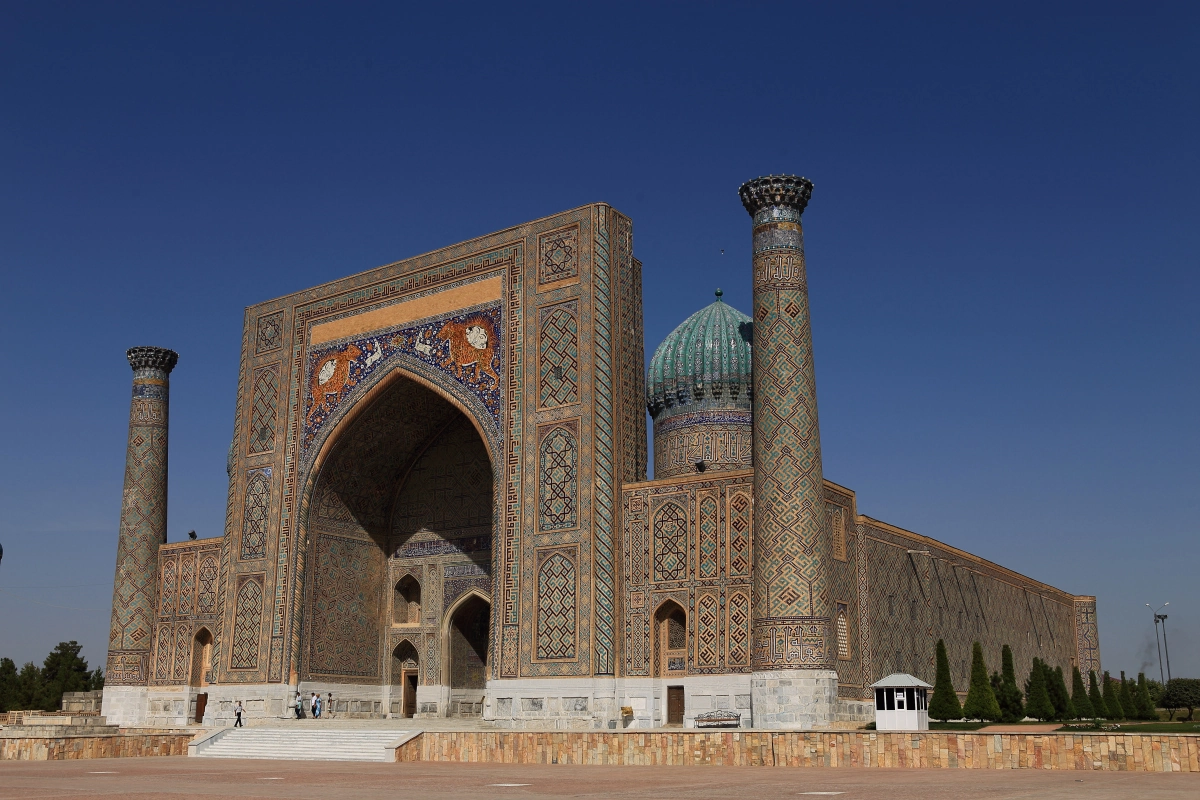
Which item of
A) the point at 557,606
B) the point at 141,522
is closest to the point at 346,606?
the point at 141,522

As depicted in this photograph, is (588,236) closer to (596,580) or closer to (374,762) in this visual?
(596,580)

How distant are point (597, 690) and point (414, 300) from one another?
5708 millimetres

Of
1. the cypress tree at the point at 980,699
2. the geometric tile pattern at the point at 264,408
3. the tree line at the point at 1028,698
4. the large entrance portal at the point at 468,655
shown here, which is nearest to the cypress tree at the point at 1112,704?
the tree line at the point at 1028,698

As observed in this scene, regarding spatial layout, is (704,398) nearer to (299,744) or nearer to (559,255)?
(559,255)

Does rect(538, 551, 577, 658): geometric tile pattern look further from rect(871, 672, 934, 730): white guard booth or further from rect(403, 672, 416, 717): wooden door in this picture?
rect(403, 672, 416, 717): wooden door

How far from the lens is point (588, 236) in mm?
13328

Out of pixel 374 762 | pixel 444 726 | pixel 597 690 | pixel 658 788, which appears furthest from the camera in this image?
pixel 444 726

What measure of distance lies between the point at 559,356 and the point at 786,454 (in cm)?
303

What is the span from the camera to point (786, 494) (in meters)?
11.4

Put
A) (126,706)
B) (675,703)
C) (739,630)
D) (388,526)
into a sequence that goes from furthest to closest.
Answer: (126,706), (388,526), (675,703), (739,630)

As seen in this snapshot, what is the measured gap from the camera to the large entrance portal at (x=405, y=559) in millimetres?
15477

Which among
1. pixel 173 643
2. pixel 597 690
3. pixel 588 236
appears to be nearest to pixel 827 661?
pixel 597 690

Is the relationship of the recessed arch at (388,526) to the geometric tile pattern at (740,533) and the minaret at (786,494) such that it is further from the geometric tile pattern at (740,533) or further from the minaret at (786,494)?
the minaret at (786,494)

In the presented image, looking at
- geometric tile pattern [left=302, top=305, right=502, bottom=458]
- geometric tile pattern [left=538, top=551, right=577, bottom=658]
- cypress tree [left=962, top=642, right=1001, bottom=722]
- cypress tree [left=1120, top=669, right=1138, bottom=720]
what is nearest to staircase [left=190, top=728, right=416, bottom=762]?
geometric tile pattern [left=538, top=551, right=577, bottom=658]
